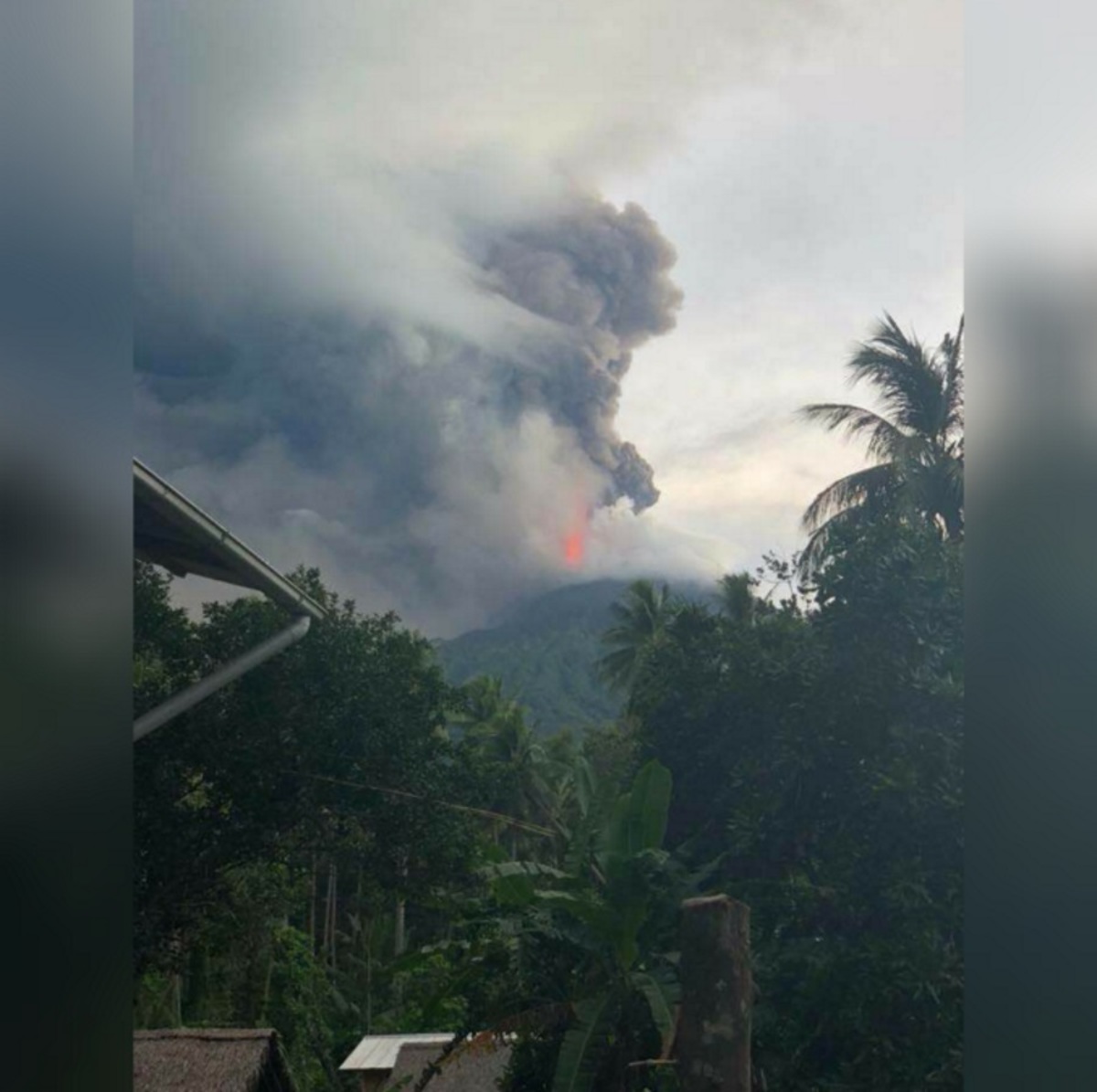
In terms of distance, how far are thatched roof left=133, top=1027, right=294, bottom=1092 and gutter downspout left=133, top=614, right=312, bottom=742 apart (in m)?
1.82

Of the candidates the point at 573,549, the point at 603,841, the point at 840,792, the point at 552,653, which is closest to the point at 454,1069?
the point at 603,841

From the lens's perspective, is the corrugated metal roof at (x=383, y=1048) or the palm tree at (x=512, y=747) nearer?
the corrugated metal roof at (x=383, y=1048)

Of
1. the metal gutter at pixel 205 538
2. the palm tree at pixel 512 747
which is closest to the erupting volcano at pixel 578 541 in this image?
the palm tree at pixel 512 747

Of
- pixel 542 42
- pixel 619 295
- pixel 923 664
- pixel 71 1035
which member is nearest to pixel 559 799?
pixel 923 664

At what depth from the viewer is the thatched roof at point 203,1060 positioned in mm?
5871

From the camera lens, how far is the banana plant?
17.5 ft

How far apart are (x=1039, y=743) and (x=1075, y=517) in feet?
0.44

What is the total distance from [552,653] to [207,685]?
15.0 feet

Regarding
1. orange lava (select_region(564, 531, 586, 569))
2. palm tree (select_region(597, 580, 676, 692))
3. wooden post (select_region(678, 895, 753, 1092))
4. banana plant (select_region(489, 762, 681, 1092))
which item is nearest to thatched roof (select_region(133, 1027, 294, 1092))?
banana plant (select_region(489, 762, 681, 1092))

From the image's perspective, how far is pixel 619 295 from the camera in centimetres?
912

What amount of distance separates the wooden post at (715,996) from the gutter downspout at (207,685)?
164 cm

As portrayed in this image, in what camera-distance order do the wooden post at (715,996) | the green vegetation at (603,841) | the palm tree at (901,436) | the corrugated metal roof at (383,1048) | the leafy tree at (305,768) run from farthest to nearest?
1. the palm tree at (901,436)
2. the corrugated metal roof at (383,1048)
3. the leafy tree at (305,768)
4. the green vegetation at (603,841)
5. the wooden post at (715,996)

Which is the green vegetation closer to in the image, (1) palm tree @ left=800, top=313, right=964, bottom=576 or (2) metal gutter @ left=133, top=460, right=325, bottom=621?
(1) palm tree @ left=800, top=313, right=964, bottom=576

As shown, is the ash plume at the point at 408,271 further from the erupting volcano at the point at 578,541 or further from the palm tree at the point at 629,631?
the palm tree at the point at 629,631
